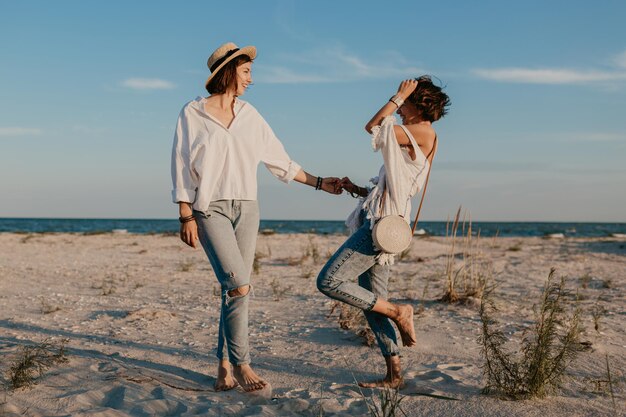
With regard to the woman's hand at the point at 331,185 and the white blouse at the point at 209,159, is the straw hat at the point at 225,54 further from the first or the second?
the woman's hand at the point at 331,185

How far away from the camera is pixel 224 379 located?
3.71 meters

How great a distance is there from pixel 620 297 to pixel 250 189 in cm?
573

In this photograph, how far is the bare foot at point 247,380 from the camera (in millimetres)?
3551

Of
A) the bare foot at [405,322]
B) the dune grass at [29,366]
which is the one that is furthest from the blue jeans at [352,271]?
the dune grass at [29,366]

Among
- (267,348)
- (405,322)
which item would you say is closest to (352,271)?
(405,322)

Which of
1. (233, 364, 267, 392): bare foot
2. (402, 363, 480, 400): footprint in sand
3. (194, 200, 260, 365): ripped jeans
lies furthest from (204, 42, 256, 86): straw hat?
(402, 363, 480, 400): footprint in sand

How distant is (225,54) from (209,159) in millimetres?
669

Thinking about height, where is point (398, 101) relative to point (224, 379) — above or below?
above

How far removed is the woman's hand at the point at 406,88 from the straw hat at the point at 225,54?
920 mm

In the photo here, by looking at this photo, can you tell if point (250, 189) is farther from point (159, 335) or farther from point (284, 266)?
point (284, 266)

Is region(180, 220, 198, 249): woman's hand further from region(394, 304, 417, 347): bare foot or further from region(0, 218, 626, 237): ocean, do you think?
region(0, 218, 626, 237): ocean

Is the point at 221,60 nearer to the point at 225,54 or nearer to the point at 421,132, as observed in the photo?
the point at 225,54

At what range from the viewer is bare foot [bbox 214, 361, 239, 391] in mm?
3684

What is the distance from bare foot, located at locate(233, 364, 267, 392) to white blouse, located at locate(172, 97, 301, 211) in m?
1.01
